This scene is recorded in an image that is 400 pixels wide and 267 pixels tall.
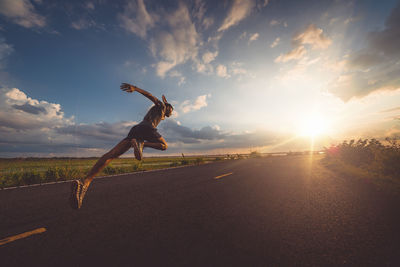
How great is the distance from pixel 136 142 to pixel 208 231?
2.35 metres

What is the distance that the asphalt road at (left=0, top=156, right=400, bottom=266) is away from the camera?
7.50ft

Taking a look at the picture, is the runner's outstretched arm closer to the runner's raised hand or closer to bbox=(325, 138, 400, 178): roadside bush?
the runner's raised hand

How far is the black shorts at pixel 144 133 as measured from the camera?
13.1 feet

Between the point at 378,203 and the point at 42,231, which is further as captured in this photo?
the point at 378,203

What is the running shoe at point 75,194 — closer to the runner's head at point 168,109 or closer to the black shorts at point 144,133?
the black shorts at point 144,133

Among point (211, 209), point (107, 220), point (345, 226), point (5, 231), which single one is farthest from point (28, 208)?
point (345, 226)

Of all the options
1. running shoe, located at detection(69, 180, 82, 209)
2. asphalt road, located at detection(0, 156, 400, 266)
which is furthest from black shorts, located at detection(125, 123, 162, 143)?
asphalt road, located at detection(0, 156, 400, 266)

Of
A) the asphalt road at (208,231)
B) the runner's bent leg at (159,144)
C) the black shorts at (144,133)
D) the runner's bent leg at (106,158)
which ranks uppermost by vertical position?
the black shorts at (144,133)

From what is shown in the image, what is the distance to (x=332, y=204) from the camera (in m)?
4.50

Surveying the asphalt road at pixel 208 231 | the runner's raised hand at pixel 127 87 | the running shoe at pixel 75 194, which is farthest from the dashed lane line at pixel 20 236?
the runner's raised hand at pixel 127 87

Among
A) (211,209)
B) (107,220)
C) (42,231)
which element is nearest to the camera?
(42,231)

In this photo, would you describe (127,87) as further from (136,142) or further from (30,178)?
(30,178)

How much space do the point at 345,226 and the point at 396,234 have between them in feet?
2.18

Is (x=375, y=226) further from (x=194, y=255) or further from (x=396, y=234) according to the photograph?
(x=194, y=255)
